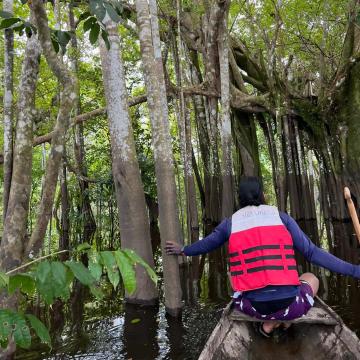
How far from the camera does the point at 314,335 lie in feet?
9.50

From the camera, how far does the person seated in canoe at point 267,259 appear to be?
264 centimetres

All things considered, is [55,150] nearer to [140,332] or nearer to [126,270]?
[126,270]

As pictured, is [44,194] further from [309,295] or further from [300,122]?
[300,122]

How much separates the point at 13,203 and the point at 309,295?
6.99 ft

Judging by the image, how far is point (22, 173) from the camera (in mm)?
2707

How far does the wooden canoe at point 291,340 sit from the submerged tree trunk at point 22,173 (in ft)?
4.62

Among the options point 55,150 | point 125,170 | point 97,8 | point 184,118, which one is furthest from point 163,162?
point 184,118

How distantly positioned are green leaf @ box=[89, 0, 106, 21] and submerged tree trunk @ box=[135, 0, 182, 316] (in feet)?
8.66

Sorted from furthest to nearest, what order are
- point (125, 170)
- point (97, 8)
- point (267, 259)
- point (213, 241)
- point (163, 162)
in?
point (125, 170) < point (163, 162) < point (213, 241) < point (267, 259) < point (97, 8)

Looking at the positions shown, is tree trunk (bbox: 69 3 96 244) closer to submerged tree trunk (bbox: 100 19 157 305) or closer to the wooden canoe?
submerged tree trunk (bbox: 100 19 157 305)

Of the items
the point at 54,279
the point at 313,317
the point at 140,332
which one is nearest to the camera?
the point at 54,279

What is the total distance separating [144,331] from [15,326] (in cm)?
298

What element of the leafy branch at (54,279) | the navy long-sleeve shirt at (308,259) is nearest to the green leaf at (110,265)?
the leafy branch at (54,279)

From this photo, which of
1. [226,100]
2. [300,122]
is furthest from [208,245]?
[300,122]
